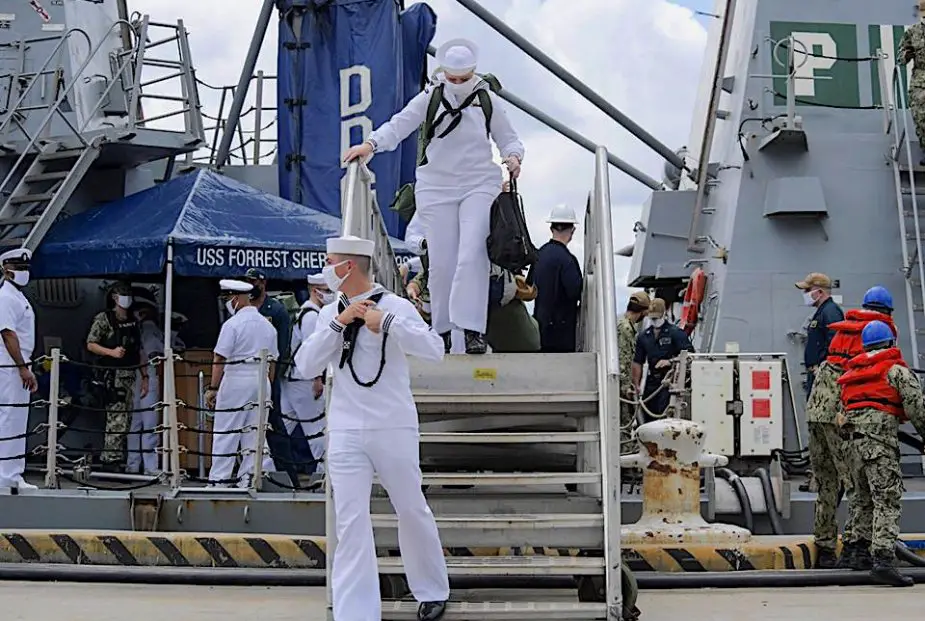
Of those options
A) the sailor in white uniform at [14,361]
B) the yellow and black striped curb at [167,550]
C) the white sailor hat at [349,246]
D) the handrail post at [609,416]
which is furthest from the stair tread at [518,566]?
the sailor in white uniform at [14,361]

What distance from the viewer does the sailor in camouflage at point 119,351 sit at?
457 inches

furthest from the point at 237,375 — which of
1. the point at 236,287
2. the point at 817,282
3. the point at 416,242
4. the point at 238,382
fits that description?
the point at 817,282

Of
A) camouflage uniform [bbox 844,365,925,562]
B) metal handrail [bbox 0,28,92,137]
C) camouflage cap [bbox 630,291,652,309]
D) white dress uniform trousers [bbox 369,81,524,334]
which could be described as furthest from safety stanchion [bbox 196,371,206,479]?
camouflage uniform [bbox 844,365,925,562]

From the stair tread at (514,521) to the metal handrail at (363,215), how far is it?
1398 mm

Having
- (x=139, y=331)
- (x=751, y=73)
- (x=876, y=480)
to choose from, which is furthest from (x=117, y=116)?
(x=876, y=480)

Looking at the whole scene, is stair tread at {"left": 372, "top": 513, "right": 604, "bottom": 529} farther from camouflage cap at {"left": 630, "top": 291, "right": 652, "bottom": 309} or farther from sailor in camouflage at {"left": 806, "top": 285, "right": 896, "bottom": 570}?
camouflage cap at {"left": 630, "top": 291, "right": 652, "bottom": 309}

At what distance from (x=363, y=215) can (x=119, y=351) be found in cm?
483

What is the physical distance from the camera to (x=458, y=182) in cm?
758

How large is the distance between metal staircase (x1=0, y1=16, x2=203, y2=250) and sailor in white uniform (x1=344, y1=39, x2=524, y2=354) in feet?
18.4

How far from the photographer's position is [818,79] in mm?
12438

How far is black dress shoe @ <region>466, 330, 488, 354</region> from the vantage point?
7.41 m

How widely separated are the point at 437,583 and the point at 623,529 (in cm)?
285

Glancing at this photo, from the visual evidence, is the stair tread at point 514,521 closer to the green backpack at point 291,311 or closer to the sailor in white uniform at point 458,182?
the sailor in white uniform at point 458,182

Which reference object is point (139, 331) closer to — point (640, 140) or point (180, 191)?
point (180, 191)
